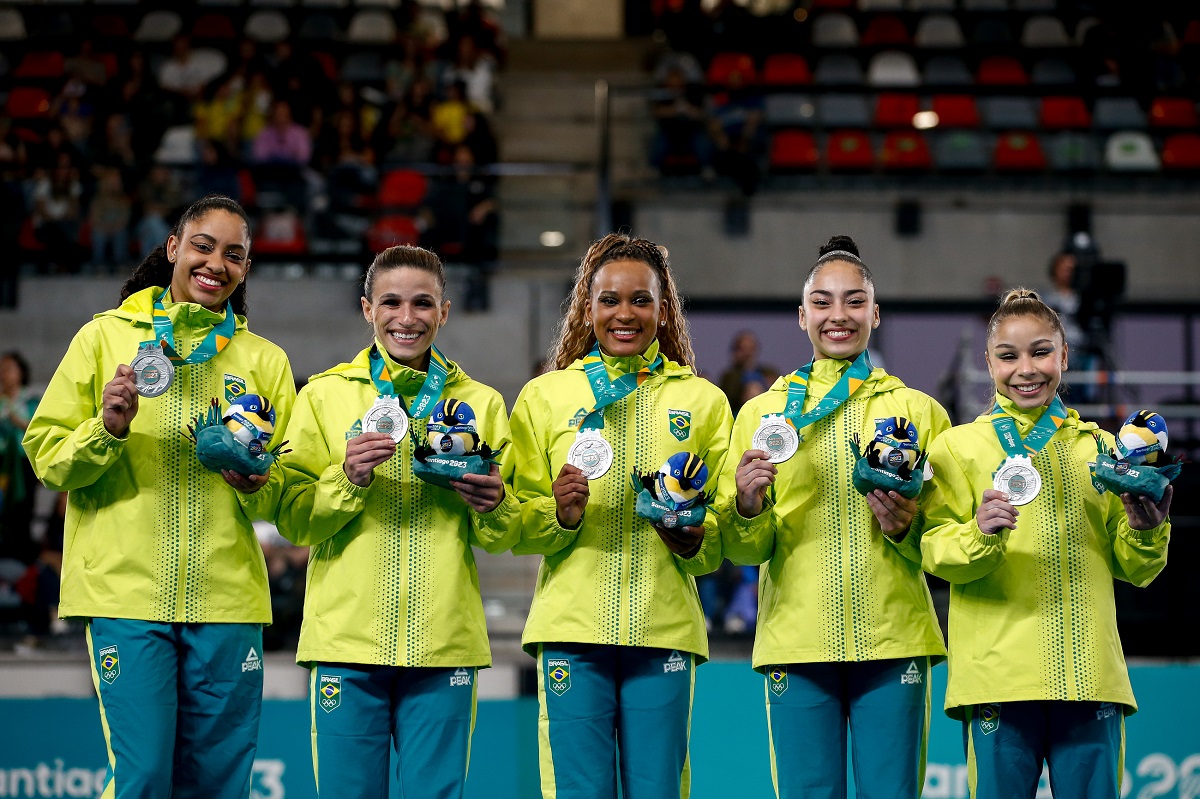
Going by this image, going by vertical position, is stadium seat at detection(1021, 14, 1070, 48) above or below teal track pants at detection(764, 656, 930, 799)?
above

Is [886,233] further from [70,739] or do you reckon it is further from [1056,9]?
[70,739]

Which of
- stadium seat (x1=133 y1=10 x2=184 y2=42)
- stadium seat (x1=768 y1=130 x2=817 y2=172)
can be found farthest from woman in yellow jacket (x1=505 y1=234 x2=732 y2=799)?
stadium seat (x1=133 y1=10 x2=184 y2=42)

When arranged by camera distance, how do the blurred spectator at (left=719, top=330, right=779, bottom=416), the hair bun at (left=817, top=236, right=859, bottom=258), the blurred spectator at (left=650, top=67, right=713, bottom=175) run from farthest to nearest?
the blurred spectator at (left=650, top=67, right=713, bottom=175)
the blurred spectator at (left=719, top=330, right=779, bottom=416)
the hair bun at (left=817, top=236, right=859, bottom=258)

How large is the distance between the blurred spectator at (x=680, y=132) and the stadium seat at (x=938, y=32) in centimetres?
Answer: 436

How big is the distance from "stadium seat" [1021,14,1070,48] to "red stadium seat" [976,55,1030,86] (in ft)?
1.06

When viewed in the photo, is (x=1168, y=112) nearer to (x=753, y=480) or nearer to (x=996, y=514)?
(x=996, y=514)

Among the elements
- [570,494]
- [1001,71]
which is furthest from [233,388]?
[1001,71]

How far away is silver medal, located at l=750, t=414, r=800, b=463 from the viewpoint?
411 cm

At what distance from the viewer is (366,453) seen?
398cm

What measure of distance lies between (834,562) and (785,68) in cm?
1008

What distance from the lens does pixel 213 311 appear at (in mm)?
4457

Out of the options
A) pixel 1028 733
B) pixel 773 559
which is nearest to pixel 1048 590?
pixel 1028 733

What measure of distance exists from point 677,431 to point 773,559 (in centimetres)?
50

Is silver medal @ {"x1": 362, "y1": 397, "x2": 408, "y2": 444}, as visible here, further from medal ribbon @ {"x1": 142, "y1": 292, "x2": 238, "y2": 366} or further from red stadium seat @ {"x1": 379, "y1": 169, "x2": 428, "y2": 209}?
red stadium seat @ {"x1": 379, "y1": 169, "x2": 428, "y2": 209}
